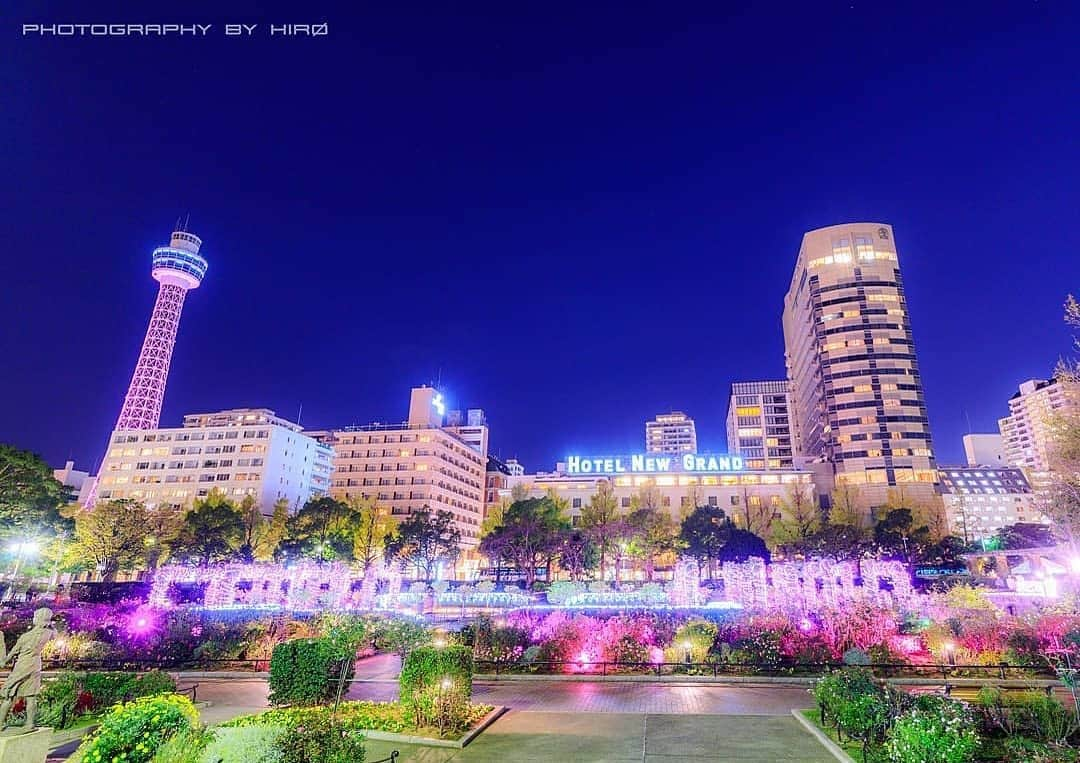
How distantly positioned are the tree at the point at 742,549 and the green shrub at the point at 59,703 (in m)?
64.6

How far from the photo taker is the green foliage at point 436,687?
13961mm

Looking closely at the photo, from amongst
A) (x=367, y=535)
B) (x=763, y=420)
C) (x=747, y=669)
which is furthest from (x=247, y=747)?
(x=763, y=420)

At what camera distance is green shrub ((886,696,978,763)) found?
380 inches

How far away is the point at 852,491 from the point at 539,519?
5910 centimetres

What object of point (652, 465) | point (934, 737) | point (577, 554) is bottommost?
point (934, 737)

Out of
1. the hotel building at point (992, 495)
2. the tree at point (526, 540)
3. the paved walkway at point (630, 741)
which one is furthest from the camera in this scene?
the hotel building at point (992, 495)

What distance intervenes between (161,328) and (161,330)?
1.87ft

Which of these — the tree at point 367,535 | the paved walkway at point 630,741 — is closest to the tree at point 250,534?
the tree at point 367,535

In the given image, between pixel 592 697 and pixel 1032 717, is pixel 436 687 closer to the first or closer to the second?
pixel 592 697

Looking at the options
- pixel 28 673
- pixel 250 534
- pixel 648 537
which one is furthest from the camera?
pixel 250 534

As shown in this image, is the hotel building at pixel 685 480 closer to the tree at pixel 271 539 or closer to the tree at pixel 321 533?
the tree at pixel 321 533

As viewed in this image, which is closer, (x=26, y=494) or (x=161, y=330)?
(x=26, y=494)

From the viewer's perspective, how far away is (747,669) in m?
20.7

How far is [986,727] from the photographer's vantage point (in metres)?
12.8
